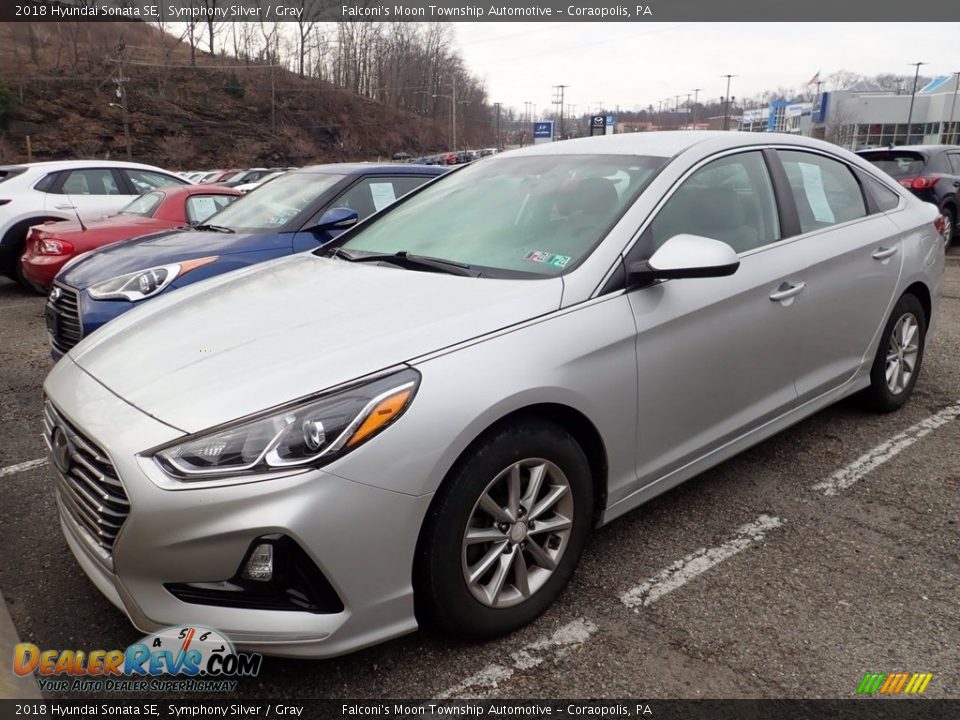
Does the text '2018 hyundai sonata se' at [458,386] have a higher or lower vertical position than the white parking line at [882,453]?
higher

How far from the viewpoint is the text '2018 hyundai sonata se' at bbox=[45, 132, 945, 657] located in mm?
1840

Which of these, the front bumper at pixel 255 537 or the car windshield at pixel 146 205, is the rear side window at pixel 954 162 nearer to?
the car windshield at pixel 146 205

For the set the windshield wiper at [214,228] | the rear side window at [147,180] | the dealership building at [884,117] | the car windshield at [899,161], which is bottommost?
the windshield wiper at [214,228]

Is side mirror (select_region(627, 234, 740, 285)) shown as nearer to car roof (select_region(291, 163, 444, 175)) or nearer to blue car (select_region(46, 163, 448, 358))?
blue car (select_region(46, 163, 448, 358))

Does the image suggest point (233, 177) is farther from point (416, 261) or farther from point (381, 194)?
point (416, 261)

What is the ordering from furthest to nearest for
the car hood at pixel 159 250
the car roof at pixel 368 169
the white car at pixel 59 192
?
the white car at pixel 59 192 < the car roof at pixel 368 169 < the car hood at pixel 159 250

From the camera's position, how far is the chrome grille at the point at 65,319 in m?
4.15

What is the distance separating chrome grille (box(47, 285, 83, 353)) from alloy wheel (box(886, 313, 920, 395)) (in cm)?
Result: 452

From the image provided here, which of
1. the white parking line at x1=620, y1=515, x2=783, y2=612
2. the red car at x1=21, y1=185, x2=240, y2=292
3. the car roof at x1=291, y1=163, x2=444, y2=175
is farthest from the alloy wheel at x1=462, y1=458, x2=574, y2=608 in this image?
the red car at x1=21, y1=185, x2=240, y2=292

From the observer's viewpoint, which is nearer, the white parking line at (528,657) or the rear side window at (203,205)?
the white parking line at (528,657)

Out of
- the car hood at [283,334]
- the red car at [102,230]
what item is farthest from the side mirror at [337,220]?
the red car at [102,230]

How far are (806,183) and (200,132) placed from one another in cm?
5452

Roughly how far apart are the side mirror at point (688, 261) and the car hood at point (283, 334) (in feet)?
1.12

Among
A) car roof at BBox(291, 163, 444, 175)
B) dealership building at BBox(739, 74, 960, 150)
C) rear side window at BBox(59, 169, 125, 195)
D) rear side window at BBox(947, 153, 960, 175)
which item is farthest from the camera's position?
dealership building at BBox(739, 74, 960, 150)
